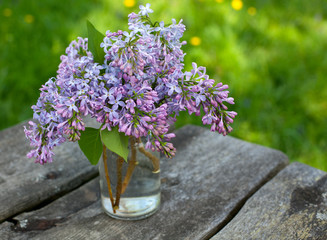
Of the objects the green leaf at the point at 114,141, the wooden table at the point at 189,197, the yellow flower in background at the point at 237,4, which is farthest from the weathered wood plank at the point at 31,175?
the yellow flower in background at the point at 237,4

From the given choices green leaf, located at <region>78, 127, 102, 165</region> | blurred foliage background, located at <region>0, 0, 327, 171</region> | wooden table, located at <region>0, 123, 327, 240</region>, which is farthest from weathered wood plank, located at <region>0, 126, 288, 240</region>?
blurred foliage background, located at <region>0, 0, 327, 171</region>

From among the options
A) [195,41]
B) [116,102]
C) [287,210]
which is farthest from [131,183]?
[195,41]

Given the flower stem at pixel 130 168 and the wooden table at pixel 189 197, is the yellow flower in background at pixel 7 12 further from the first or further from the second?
the flower stem at pixel 130 168

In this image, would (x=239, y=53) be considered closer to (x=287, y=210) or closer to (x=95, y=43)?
(x=287, y=210)

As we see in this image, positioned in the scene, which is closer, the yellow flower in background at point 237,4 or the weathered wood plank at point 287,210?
the weathered wood plank at point 287,210

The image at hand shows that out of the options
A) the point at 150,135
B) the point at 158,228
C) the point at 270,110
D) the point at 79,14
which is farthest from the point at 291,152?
the point at 79,14

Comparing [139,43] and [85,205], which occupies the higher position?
[139,43]

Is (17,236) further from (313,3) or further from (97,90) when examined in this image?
(313,3)
